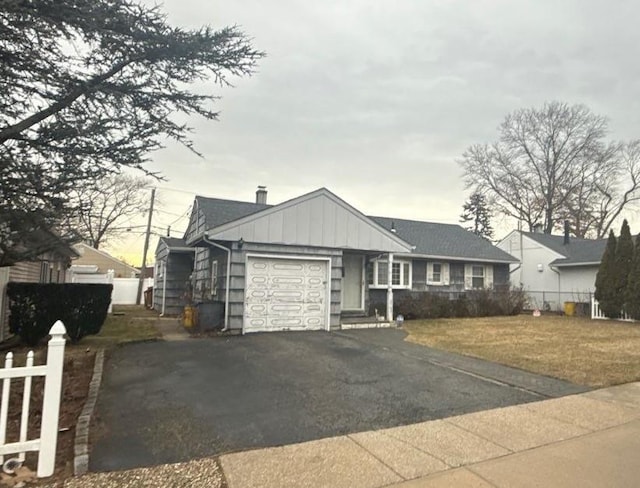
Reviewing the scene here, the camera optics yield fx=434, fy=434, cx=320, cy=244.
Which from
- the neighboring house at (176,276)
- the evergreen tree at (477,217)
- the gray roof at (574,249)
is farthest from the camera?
the evergreen tree at (477,217)

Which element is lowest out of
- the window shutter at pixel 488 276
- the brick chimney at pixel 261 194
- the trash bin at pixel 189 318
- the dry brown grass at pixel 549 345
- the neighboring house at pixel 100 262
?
the dry brown grass at pixel 549 345

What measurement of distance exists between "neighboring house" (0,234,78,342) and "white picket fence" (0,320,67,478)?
125 inches

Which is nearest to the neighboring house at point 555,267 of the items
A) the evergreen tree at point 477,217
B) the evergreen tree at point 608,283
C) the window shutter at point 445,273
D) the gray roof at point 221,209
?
the evergreen tree at point 608,283

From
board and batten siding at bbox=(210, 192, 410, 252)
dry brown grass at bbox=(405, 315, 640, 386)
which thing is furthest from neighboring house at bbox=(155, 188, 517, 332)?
dry brown grass at bbox=(405, 315, 640, 386)

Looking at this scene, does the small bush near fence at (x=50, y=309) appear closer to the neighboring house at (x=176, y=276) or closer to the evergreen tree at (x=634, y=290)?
the neighboring house at (x=176, y=276)

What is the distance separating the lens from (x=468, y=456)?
13.1 feet

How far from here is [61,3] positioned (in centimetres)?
507

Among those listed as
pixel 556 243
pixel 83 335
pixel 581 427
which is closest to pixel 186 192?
pixel 83 335

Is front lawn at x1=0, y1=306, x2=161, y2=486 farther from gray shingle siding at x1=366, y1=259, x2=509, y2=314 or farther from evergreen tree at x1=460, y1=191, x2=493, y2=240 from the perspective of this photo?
evergreen tree at x1=460, y1=191, x2=493, y2=240

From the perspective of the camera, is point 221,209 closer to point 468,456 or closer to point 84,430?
point 84,430

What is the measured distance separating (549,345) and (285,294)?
7.05 meters

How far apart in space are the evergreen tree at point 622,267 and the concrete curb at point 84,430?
1974 centimetres

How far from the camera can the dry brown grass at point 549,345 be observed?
304 inches

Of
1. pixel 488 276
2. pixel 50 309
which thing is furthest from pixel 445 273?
pixel 50 309
